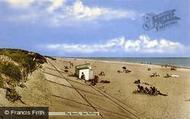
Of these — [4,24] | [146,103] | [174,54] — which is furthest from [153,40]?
[4,24]

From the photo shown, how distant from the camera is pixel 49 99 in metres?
8.04

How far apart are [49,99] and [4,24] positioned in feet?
3.72

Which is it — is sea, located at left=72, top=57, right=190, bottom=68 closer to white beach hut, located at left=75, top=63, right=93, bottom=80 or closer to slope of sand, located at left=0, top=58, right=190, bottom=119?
slope of sand, located at left=0, top=58, right=190, bottom=119

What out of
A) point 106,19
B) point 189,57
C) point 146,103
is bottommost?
point 146,103

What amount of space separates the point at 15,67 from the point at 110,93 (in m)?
1.30

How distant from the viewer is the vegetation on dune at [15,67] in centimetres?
801

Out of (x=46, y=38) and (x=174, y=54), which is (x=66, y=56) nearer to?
(x=46, y=38)

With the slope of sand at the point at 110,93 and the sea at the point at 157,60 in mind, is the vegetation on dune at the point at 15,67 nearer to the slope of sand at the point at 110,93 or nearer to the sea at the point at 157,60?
the slope of sand at the point at 110,93

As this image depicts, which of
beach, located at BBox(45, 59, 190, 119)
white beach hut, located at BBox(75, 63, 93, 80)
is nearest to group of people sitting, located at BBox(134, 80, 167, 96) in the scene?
beach, located at BBox(45, 59, 190, 119)

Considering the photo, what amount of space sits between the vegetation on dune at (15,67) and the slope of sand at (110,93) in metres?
0.08

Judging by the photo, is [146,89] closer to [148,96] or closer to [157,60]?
[148,96]

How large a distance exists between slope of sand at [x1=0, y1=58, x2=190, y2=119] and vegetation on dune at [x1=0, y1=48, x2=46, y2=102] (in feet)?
0.27


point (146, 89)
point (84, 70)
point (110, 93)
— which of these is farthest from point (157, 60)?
point (84, 70)

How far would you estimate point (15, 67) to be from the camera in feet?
26.6
